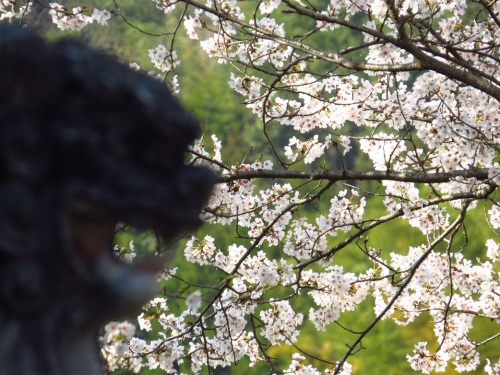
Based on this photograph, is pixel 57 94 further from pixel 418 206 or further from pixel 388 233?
pixel 388 233

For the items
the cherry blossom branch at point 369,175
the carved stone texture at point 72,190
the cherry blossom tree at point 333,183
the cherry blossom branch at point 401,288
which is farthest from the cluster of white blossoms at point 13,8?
the carved stone texture at point 72,190

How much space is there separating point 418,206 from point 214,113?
13.9 metres

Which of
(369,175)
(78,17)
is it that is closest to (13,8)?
(78,17)

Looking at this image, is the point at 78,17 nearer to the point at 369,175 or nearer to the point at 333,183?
the point at 333,183

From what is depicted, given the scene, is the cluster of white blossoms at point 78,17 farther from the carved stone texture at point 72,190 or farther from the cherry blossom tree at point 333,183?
the carved stone texture at point 72,190

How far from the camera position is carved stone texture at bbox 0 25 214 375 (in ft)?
3.39

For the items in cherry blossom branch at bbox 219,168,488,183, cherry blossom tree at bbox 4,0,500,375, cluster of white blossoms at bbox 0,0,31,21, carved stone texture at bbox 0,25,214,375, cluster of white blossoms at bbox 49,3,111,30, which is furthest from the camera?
cluster of white blossoms at bbox 49,3,111,30

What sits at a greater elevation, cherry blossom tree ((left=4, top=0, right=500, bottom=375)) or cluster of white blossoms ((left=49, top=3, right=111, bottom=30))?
cluster of white blossoms ((left=49, top=3, right=111, bottom=30))

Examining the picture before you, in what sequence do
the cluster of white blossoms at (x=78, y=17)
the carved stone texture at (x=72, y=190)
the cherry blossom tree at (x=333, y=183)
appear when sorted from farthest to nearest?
the cluster of white blossoms at (x=78, y=17), the cherry blossom tree at (x=333, y=183), the carved stone texture at (x=72, y=190)

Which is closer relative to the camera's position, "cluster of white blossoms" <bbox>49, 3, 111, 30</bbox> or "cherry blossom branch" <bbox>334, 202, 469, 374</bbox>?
"cherry blossom branch" <bbox>334, 202, 469, 374</bbox>

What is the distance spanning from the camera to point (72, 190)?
41.6 inches

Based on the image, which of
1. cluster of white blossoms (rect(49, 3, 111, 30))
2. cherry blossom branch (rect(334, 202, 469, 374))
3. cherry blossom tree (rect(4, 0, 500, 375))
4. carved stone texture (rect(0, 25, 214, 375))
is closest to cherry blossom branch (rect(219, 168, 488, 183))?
cherry blossom tree (rect(4, 0, 500, 375))

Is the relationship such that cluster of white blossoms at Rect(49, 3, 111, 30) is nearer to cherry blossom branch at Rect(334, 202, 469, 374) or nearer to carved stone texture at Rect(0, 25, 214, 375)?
cherry blossom branch at Rect(334, 202, 469, 374)

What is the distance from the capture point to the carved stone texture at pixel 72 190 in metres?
1.03
